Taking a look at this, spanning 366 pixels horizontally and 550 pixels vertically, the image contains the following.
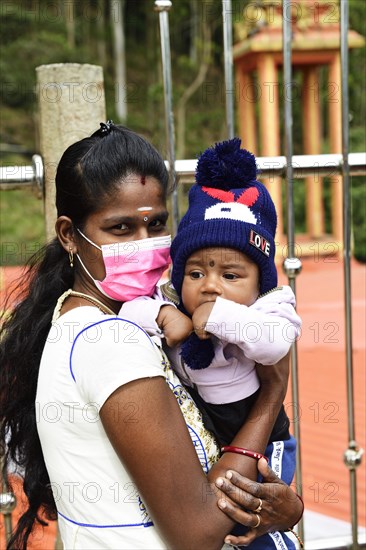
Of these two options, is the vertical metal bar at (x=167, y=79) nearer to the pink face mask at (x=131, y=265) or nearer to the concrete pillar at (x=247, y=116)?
the pink face mask at (x=131, y=265)

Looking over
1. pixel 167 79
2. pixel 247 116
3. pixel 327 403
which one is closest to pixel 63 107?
pixel 167 79

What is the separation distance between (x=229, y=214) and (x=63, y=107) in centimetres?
69

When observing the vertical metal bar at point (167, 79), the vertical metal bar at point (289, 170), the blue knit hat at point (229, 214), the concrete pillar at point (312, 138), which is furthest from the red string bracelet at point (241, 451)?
the concrete pillar at point (312, 138)

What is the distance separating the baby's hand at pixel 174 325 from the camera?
142 centimetres

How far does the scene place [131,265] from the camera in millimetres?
1451

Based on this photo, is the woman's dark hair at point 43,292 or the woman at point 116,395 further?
the woman's dark hair at point 43,292

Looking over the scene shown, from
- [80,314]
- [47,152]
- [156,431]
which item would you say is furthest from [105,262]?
[47,152]

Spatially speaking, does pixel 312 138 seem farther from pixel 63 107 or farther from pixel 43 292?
pixel 43 292

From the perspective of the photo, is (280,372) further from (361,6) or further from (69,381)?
(361,6)

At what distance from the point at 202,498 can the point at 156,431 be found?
15cm

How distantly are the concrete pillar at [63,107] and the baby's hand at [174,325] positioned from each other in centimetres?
64

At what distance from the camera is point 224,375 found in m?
1.45

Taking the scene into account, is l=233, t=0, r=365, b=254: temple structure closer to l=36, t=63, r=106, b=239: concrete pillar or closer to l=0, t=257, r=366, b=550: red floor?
l=0, t=257, r=366, b=550: red floor

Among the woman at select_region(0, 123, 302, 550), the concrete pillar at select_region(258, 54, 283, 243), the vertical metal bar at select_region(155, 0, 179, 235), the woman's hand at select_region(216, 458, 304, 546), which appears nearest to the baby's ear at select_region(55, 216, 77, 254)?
the woman at select_region(0, 123, 302, 550)
